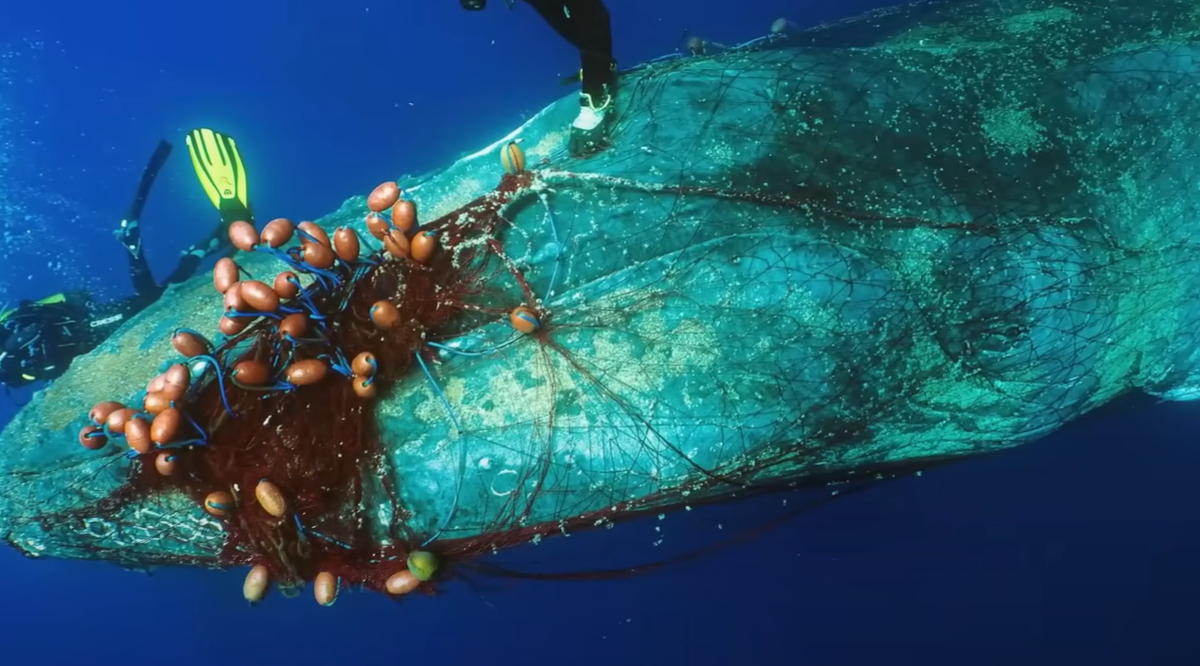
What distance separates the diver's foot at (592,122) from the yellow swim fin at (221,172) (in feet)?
9.45

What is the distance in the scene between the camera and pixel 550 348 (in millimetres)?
2693

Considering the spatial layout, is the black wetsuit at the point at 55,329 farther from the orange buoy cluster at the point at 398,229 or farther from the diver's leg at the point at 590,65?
the diver's leg at the point at 590,65

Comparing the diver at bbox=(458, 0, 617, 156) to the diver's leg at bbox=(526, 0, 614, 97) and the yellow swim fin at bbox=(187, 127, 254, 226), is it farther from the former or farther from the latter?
the yellow swim fin at bbox=(187, 127, 254, 226)

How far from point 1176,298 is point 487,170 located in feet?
10.6

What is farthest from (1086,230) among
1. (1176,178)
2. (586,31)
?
(586,31)

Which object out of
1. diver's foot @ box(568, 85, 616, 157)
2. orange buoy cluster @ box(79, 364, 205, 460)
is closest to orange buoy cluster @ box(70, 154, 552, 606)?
orange buoy cluster @ box(79, 364, 205, 460)

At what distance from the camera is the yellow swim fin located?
4.77 metres

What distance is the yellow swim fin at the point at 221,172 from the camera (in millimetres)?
4773

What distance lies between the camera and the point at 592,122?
9.96 feet

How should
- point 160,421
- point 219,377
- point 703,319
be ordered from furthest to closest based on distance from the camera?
1. point 703,319
2. point 219,377
3. point 160,421

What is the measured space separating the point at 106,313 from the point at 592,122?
4223 millimetres

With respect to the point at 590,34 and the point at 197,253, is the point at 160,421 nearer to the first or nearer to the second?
the point at 590,34

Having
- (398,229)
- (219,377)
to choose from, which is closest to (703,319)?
(398,229)

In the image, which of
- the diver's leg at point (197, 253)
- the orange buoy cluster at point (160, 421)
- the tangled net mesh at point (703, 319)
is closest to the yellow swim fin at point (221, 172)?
the diver's leg at point (197, 253)
